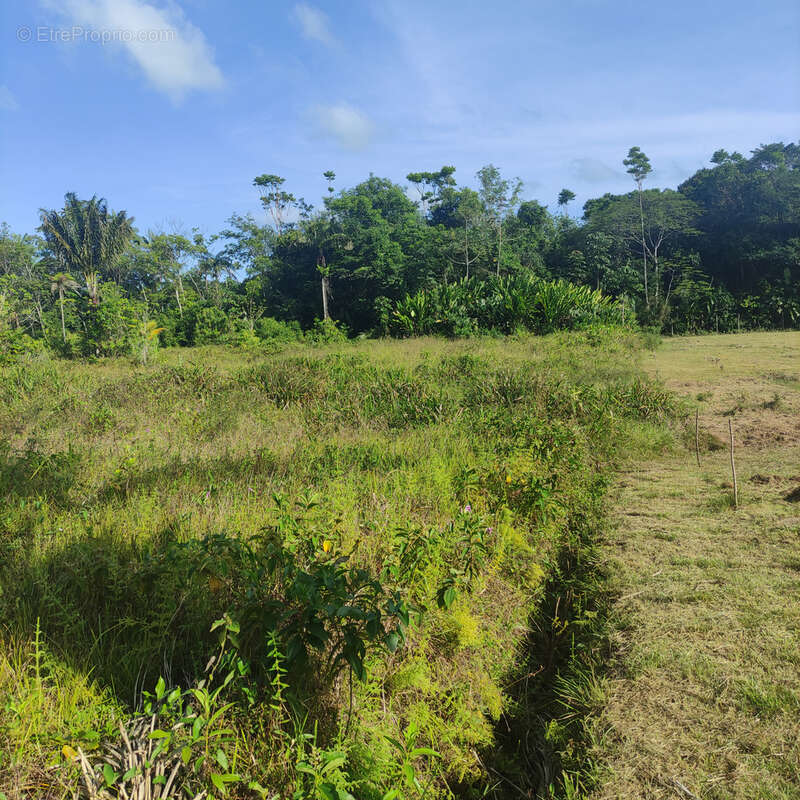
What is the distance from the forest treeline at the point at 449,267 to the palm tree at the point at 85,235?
0.09 metres

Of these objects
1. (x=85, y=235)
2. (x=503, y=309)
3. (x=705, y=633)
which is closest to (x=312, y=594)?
(x=705, y=633)

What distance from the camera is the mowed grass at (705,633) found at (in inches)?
74.1

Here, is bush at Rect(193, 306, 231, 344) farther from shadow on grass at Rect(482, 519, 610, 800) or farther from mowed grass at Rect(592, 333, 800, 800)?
shadow on grass at Rect(482, 519, 610, 800)

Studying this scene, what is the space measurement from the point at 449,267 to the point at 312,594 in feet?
86.3

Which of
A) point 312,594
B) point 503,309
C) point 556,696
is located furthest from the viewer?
point 503,309

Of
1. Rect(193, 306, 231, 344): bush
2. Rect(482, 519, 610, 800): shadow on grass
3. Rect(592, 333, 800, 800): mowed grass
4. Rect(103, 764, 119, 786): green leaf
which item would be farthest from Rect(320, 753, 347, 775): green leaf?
Rect(193, 306, 231, 344): bush

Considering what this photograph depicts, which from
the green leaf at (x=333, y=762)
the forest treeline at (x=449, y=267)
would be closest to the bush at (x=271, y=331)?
the forest treeline at (x=449, y=267)

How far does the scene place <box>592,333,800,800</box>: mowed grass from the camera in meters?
1.88

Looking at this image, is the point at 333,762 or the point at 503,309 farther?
the point at 503,309

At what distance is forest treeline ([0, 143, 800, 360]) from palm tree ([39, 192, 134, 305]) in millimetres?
93

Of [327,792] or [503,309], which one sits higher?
[503,309]

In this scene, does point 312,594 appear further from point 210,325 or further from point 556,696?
point 210,325

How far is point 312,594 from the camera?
204 cm

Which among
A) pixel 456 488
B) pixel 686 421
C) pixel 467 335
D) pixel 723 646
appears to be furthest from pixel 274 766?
pixel 467 335
